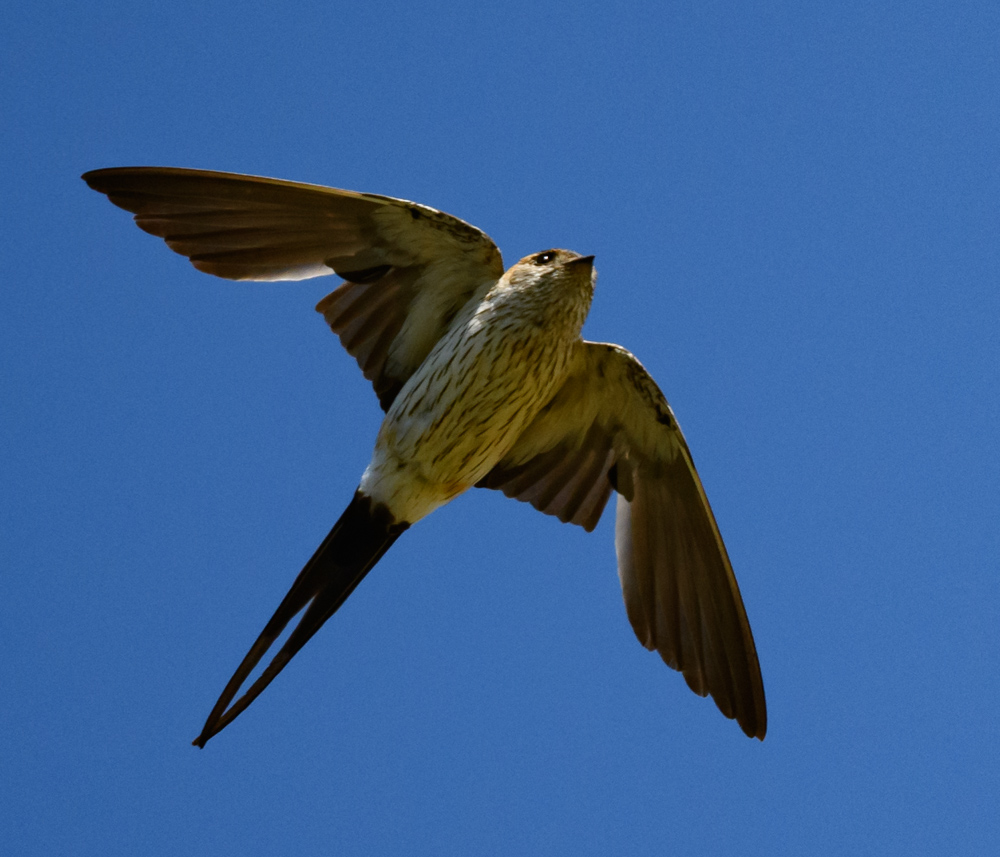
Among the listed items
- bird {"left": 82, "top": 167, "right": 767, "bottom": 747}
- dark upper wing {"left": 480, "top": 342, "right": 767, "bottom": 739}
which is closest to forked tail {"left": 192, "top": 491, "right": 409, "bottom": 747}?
bird {"left": 82, "top": 167, "right": 767, "bottom": 747}

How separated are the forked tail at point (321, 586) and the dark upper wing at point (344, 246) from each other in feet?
2.39

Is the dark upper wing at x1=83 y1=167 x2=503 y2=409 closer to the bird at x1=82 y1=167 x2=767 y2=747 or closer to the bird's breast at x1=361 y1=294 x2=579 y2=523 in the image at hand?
the bird at x1=82 y1=167 x2=767 y2=747

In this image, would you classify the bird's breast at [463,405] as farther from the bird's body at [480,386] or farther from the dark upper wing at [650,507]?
the dark upper wing at [650,507]

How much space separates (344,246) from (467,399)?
1146mm

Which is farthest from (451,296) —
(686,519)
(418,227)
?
(686,519)

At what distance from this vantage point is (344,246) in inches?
266

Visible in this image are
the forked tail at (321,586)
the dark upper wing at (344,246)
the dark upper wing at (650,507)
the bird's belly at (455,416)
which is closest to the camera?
the forked tail at (321,586)

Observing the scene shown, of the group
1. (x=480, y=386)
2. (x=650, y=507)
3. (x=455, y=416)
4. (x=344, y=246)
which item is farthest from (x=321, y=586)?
(x=650, y=507)

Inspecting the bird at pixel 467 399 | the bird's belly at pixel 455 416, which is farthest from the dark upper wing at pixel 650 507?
the bird's belly at pixel 455 416

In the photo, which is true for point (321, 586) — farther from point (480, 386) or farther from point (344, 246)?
point (344, 246)

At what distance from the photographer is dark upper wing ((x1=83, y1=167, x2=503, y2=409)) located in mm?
6445

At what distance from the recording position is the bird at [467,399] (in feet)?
20.7

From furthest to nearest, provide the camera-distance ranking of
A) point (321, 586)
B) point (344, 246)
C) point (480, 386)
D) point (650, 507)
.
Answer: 1. point (650, 507)
2. point (344, 246)
3. point (480, 386)
4. point (321, 586)

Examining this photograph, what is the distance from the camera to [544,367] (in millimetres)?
6391
